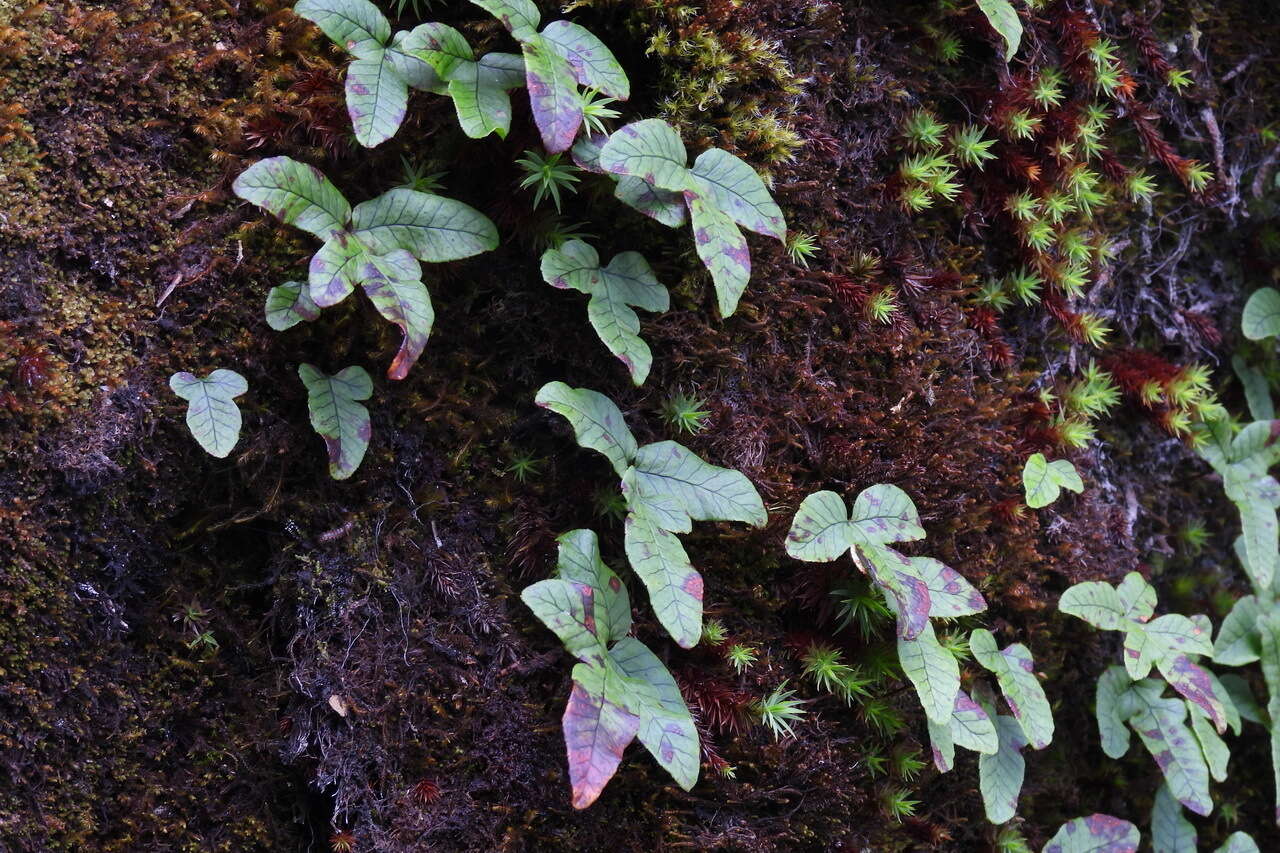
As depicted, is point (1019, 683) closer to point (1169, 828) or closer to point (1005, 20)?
point (1169, 828)

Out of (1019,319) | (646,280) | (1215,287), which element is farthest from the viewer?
(1215,287)

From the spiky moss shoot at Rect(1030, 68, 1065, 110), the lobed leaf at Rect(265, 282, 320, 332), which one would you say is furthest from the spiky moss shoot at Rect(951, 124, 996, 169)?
the lobed leaf at Rect(265, 282, 320, 332)

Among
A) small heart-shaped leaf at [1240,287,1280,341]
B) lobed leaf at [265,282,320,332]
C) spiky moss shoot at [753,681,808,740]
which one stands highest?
small heart-shaped leaf at [1240,287,1280,341]

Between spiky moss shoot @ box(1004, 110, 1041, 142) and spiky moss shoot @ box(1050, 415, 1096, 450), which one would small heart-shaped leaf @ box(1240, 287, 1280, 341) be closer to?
spiky moss shoot @ box(1050, 415, 1096, 450)

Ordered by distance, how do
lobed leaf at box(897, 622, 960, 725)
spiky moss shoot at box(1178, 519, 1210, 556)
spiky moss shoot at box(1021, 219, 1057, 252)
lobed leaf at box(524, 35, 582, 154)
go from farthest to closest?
spiky moss shoot at box(1178, 519, 1210, 556)
spiky moss shoot at box(1021, 219, 1057, 252)
lobed leaf at box(897, 622, 960, 725)
lobed leaf at box(524, 35, 582, 154)

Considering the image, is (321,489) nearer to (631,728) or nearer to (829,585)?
(631,728)

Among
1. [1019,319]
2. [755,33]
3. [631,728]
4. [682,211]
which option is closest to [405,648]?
[631,728]
